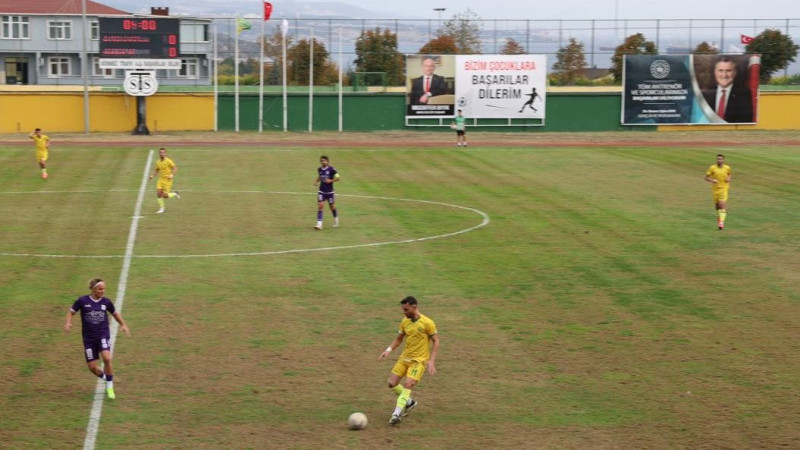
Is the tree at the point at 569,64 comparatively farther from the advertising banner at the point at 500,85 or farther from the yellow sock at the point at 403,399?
the yellow sock at the point at 403,399

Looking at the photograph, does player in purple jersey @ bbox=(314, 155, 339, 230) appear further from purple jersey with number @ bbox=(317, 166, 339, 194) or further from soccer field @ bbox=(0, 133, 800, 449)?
soccer field @ bbox=(0, 133, 800, 449)

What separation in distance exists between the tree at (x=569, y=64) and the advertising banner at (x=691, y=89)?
12.4m

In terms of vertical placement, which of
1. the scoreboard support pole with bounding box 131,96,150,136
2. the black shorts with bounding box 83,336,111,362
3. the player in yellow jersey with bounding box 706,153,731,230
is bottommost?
the black shorts with bounding box 83,336,111,362

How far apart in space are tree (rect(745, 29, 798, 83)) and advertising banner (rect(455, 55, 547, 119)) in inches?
1021

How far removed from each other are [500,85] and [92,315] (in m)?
55.2

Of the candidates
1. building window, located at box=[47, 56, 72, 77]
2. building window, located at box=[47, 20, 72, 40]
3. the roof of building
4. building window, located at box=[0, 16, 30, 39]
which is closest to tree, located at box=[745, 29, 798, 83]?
the roof of building

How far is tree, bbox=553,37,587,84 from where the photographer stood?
3280 inches

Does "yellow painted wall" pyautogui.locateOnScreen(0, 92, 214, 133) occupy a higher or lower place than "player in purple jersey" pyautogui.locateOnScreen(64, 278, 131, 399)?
higher

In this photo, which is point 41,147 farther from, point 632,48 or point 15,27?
point 15,27

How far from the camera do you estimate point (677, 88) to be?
7062 centimetres

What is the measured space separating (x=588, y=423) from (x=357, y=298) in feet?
27.2

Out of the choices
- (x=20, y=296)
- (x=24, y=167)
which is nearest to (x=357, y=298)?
(x=20, y=296)

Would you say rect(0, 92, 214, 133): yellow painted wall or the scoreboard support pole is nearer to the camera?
the scoreboard support pole

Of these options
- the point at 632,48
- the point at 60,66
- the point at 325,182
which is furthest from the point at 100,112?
the point at 632,48
